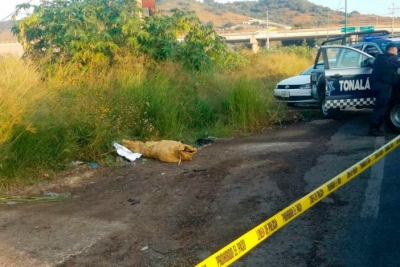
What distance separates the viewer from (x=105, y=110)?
8.72 m

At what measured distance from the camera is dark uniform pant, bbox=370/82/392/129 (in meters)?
9.14

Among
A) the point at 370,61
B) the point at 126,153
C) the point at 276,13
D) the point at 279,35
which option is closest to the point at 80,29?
the point at 126,153

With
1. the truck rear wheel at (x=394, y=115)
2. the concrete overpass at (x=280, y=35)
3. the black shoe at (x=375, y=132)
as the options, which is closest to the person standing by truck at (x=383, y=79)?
the black shoe at (x=375, y=132)

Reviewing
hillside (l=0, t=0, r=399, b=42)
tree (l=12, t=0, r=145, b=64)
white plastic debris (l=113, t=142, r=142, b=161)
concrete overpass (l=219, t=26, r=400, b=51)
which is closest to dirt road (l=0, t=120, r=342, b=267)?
white plastic debris (l=113, t=142, r=142, b=161)

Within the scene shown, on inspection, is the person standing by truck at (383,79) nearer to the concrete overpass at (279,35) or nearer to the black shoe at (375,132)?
the black shoe at (375,132)

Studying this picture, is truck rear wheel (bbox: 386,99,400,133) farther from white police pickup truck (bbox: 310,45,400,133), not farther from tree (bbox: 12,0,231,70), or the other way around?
tree (bbox: 12,0,231,70)

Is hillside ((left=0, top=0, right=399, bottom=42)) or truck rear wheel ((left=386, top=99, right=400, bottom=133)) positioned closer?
truck rear wheel ((left=386, top=99, right=400, bottom=133))

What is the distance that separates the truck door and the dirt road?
1.65m

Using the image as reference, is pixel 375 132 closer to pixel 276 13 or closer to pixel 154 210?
pixel 154 210

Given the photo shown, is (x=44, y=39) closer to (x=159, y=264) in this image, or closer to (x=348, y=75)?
(x=348, y=75)

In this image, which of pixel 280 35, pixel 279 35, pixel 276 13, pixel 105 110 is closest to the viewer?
pixel 105 110

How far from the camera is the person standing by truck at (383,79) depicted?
902 cm

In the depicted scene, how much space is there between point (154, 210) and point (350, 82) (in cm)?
568

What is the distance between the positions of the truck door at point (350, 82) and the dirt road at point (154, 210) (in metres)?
1.65
